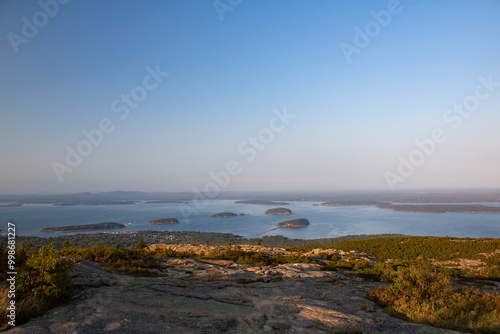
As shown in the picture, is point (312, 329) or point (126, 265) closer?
point (312, 329)

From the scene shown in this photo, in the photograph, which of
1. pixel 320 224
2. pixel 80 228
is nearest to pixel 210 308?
pixel 80 228

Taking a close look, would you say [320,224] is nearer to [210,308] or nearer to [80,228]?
[80,228]

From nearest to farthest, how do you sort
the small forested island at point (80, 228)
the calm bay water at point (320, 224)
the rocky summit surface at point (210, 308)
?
the rocky summit surface at point (210, 308) < the small forested island at point (80, 228) < the calm bay water at point (320, 224)

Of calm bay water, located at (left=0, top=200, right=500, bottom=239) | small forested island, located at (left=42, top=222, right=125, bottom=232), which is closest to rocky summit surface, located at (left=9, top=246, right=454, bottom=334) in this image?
calm bay water, located at (left=0, top=200, right=500, bottom=239)

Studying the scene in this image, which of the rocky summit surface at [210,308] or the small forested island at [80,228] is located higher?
the rocky summit surface at [210,308]

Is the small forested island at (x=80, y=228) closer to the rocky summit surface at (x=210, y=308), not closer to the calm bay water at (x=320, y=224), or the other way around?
the calm bay water at (x=320, y=224)

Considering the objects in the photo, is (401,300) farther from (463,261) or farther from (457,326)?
(463,261)

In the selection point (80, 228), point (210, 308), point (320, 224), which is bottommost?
point (320, 224)

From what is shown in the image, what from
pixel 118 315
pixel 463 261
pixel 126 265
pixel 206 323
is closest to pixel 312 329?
pixel 206 323

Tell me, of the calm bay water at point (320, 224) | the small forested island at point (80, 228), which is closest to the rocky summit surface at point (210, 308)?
the calm bay water at point (320, 224)
